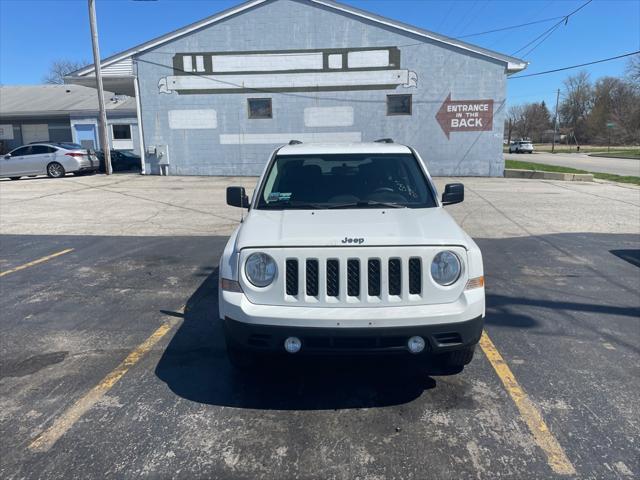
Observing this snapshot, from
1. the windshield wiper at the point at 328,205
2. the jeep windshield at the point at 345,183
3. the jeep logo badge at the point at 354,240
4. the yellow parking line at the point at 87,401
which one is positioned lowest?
the yellow parking line at the point at 87,401

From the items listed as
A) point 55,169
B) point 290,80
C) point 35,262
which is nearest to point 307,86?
point 290,80

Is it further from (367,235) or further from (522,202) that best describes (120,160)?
(367,235)

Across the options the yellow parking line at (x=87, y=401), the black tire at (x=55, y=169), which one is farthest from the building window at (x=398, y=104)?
the yellow parking line at (x=87, y=401)

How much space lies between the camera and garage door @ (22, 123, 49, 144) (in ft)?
115

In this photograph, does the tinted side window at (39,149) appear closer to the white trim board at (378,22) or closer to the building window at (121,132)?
the white trim board at (378,22)

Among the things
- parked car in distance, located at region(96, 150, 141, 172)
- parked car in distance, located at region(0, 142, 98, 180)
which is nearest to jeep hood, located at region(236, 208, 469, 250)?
parked car in distance, located at region(0, 142, 98, 180)

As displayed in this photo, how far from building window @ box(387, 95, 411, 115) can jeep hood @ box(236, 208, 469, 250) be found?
18937 mm

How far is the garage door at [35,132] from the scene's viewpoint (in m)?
35.1

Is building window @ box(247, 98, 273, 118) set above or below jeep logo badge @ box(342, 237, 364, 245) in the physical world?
above

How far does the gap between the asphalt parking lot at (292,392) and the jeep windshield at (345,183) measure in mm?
1341

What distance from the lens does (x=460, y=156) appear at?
2216cm

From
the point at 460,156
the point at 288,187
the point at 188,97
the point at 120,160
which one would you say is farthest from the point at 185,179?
the point at 288,187

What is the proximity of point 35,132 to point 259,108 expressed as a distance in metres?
21.7

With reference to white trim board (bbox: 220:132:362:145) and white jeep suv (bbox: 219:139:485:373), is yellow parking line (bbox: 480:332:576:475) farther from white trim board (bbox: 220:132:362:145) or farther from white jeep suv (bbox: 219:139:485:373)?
white trim board (bbox: 220:132:362:145)
